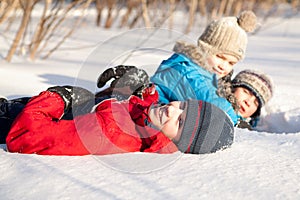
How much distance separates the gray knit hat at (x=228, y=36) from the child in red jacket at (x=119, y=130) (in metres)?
0.83

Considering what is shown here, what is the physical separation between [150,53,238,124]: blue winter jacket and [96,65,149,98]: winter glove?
141 millimetres

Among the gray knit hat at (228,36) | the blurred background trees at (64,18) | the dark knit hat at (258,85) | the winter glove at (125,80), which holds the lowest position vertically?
the blurred background trees at (64,18)

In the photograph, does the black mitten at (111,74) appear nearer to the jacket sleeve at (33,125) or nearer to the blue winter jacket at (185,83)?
the blue winter jacket at (185,83)

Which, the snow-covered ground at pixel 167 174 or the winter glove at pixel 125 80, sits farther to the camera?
the winter glove at pixel 125 80

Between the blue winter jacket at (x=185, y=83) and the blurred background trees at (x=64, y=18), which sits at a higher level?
the blue winter jacket at (x=185, y=83)

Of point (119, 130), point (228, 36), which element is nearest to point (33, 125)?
point (119, 130)

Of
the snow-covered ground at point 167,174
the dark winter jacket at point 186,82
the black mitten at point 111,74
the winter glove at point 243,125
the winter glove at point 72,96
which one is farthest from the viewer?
the winter glove at point 243,125

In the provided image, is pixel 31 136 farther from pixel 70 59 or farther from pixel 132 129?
pixel 70 59

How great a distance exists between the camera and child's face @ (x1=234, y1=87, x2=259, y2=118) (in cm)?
239

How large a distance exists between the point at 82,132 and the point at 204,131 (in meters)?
0.41

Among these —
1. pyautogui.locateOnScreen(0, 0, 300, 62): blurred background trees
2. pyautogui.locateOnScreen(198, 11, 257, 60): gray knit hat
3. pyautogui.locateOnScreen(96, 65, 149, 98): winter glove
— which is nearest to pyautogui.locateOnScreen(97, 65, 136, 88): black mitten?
pyautogui.locateOnScreen(96, 65, 149, 98): winter glove

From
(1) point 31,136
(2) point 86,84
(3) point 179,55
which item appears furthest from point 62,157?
(3) point 179,55

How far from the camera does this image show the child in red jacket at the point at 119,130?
55.5 inches

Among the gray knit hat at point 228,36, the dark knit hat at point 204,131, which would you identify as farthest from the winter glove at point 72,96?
the gray knit hat at point 228,36
